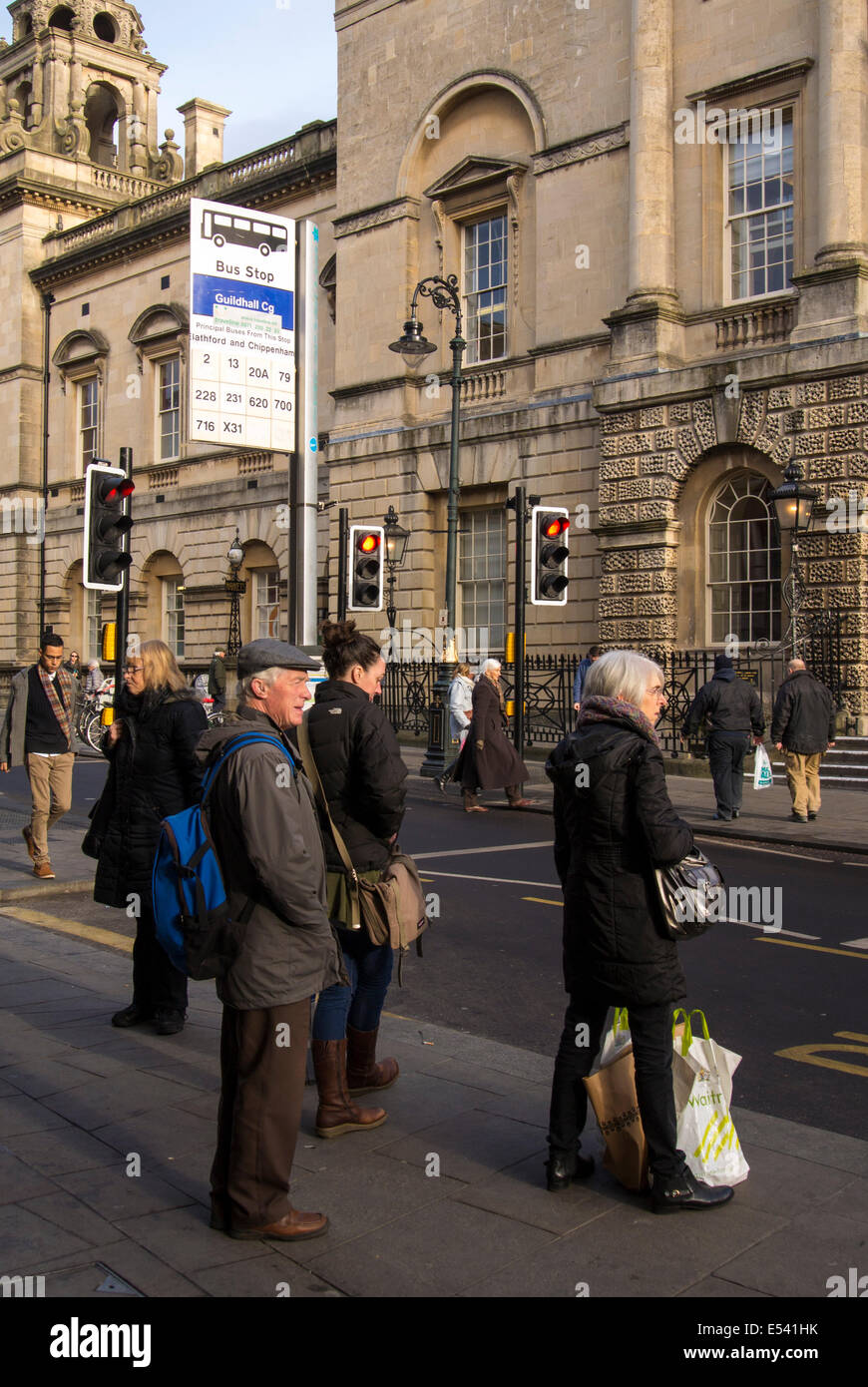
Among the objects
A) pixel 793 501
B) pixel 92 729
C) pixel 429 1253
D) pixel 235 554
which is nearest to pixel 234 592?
pixel 235 554

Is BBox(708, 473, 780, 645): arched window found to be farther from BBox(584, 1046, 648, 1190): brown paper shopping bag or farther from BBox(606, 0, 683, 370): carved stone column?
BBox(584, 1046, 648, 1190): brown paper shopping bag

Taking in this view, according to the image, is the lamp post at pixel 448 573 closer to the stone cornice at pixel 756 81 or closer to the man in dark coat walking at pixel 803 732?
the man in dark coat walking at pixel 803 732

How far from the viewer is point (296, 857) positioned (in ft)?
12.5

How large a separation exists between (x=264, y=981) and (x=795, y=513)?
15467mm

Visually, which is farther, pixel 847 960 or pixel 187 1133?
pixel 847 960

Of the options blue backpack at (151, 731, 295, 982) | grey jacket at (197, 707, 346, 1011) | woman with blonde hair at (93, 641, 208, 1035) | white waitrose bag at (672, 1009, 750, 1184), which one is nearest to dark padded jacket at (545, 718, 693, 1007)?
white waitrose bag at (672, 1009, 750, 1184)

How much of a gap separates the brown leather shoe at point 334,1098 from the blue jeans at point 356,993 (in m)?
0.05

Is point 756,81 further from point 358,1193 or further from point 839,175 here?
point 358,1193

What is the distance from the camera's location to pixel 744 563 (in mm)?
21328

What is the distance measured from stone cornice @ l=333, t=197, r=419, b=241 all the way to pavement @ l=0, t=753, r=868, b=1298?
2404 centimetres

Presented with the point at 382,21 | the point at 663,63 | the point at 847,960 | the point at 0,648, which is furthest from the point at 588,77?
the point at 0,648

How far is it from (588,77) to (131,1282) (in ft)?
78.8
